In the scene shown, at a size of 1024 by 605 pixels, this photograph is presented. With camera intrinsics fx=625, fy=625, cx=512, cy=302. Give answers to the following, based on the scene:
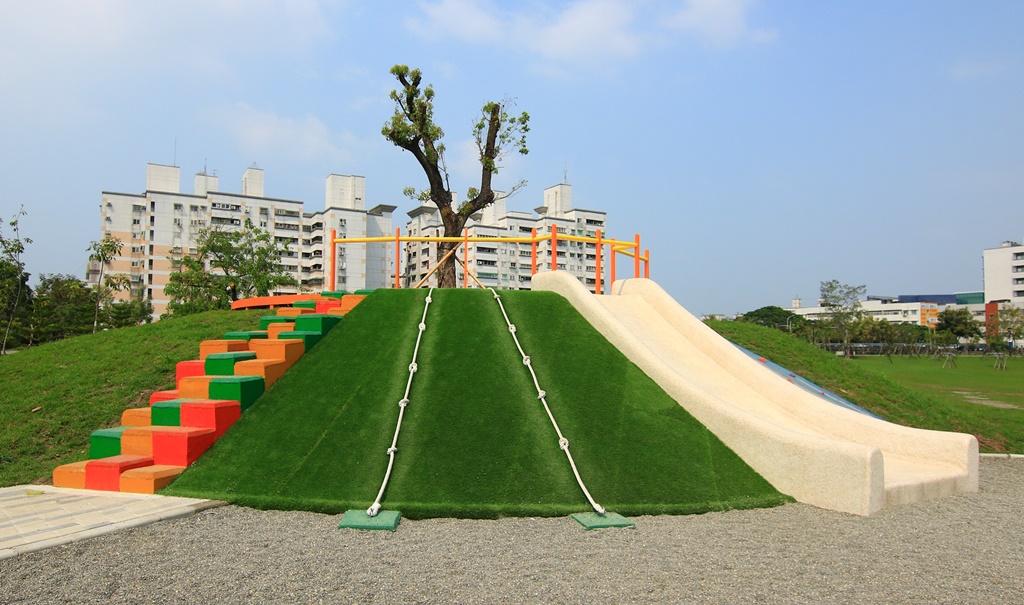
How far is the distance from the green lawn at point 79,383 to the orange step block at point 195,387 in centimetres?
135

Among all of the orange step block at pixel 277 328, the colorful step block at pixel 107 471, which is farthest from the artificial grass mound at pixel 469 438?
the orange step block at pixel 277 328

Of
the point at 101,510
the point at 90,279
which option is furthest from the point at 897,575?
the point at 90,279

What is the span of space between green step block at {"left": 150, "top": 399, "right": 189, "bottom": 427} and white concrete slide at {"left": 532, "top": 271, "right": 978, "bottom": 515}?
6.10m

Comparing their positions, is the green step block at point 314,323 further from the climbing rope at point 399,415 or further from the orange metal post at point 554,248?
the orange metal post at point 554,248

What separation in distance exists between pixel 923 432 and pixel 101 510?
9.52m

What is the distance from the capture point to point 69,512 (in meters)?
5.81

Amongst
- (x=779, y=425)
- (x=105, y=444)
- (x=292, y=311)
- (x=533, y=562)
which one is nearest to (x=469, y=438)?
(x=533, y=562)

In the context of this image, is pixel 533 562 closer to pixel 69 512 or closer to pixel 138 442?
pixel 69 512

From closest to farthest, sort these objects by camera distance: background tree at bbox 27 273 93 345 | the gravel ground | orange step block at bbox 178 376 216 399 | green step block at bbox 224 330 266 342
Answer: the gravel ground → orange step block at bbox 178 376 216 399 → green step block at bbox 224 330 266 342 → background tree at bbox 27 273 93 345

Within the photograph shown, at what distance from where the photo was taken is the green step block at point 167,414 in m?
7.61

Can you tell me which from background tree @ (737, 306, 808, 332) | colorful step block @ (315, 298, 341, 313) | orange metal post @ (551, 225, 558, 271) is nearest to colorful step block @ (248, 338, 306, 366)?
colorful step block @ (315, 298, 341, 313)

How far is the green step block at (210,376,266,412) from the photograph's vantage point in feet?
25.4

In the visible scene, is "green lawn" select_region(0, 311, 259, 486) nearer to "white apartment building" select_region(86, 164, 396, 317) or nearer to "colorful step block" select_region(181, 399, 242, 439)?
"colorful step block" select_region(181, 399, 242, 439)

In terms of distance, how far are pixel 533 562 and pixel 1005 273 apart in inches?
5203
